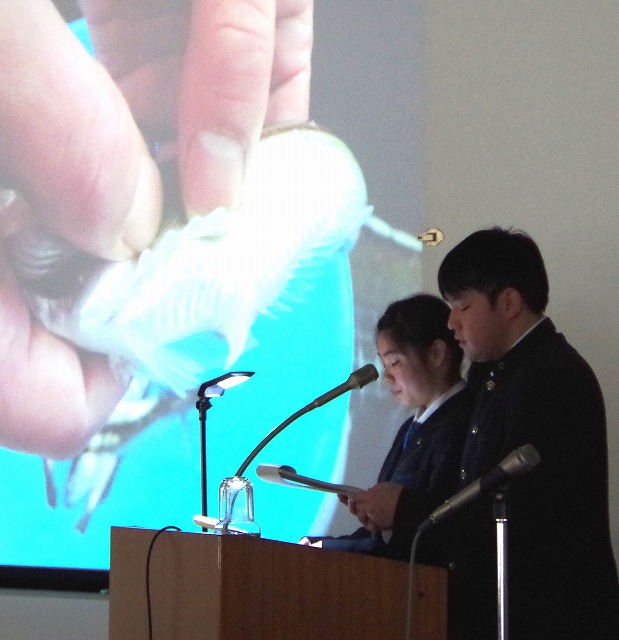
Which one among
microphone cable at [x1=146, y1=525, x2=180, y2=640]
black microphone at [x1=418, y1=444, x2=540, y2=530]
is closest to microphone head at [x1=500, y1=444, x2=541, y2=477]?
black microphone at [x1=418, y1=444, x2=540, y2=530]

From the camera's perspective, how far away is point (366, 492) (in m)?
2.12

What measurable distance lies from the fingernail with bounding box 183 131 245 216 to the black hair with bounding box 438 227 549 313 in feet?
3.81

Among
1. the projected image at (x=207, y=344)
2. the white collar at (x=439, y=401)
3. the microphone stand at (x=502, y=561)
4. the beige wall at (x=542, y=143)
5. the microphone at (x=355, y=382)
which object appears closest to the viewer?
the microphone stand at (x=502, y=561)

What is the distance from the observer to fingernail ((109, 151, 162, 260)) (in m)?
3.27

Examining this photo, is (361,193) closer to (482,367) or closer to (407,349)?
(407,349)

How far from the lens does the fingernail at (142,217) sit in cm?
327

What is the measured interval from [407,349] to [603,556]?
75cm

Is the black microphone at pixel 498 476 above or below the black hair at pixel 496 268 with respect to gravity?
below

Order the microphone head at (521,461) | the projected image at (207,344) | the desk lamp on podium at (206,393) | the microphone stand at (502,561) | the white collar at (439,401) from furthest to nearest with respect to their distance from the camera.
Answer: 1. the projected image at (207,344)
2. the desk lamp on podium at (206,393)
3. the white collar at (439,401)
4. the microphone stand at (502,561)
5. the microphone head at (521,461)

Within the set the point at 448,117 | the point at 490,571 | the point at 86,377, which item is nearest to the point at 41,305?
the point at 86,377

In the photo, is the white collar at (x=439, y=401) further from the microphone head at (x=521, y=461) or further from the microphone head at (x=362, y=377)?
the microphone head at (x=521, y=461)

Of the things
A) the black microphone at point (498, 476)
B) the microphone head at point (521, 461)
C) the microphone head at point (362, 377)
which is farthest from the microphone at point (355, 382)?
the microphone head at point (521, 461)

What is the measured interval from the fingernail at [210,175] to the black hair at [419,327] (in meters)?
0.88

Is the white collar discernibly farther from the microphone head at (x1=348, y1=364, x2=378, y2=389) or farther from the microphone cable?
the microphone cable
